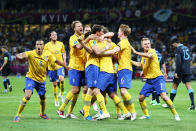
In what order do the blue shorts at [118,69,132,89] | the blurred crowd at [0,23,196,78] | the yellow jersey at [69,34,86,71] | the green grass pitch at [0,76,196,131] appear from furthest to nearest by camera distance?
the blurred crowd at [0,23,196,78] → the yellow jersey at [69,34,86,71] → the blue shorts at [118,69,132,89] → the green grass pitch at [0,76,196,131]

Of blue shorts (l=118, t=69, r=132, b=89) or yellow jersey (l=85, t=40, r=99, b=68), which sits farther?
blue shorts (l=118, t=69, r=132, b=89)

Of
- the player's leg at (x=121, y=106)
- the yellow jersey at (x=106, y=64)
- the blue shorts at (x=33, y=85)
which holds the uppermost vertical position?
the yellow jersey at (x=106, y=64)

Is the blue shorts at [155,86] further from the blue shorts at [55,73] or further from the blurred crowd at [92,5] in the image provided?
the blurred crowd at [92,5]

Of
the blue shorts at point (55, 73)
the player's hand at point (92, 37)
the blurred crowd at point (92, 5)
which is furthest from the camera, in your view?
the blurred crowd at point (92, 5)

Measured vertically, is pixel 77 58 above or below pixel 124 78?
above

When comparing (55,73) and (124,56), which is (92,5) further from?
(124,56)

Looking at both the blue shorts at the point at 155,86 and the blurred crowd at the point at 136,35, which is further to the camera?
the blurred crowd at the point at 136,35

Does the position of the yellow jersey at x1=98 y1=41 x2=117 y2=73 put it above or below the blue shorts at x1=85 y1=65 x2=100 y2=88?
above

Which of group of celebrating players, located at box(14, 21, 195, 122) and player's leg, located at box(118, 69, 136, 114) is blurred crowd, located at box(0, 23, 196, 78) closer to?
group of celebrating players, located at box(14, 21, 195, 122)

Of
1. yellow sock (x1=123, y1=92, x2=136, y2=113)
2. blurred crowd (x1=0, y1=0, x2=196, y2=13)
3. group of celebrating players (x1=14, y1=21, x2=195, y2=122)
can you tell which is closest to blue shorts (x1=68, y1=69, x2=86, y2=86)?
group of celebrating players (x1=14, y1=21, x2=195, y2=122)

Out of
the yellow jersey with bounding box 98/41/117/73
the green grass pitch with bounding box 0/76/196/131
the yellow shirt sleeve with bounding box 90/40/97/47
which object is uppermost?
the yellow shirt sleeve with bounding box 90/40/97/47

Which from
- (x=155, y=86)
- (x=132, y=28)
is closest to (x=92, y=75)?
(x=155, y=86)

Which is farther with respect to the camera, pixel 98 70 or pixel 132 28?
pixel 132 28

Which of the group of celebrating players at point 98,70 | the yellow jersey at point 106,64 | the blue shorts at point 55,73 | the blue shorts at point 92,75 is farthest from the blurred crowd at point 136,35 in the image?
the blue shorts at point 92,75
